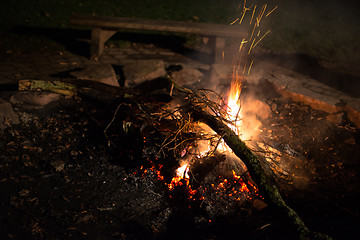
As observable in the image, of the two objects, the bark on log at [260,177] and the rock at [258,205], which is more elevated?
the bark on log at [260,177]

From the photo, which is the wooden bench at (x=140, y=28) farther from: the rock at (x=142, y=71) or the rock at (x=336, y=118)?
the rock at (x=336, y=118)

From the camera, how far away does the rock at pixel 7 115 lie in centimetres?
348

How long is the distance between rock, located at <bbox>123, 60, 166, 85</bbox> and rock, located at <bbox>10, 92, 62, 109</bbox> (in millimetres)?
1332

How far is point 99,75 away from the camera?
4.68 meters

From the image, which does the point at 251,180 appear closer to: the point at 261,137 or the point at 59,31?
the point at 261,137

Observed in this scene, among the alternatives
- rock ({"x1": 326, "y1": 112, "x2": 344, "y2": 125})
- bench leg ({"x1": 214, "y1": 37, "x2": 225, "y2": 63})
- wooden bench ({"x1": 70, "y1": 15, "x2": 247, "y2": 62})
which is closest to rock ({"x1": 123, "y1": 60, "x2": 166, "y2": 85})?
wooden bench ({"x1": 70, "y1": 15, "x2": 247, "y2": 62})

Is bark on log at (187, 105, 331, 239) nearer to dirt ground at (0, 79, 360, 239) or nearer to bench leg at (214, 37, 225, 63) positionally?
dirt ground at (0, 79, 360, 239)

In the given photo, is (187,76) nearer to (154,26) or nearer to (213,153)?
(154,26)

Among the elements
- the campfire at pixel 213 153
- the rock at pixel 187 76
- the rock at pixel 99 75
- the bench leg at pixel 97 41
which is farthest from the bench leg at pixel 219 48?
the rock at pixel 99 75

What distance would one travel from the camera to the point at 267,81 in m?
4.77

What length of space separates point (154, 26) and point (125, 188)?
381 centimetres

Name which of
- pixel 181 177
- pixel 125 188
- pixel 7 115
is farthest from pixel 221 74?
pixel 7 115

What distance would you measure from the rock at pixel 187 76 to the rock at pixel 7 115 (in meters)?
2.71

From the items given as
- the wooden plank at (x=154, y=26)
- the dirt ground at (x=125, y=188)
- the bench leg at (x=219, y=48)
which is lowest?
the dirt ground at (x=125, y=188)
